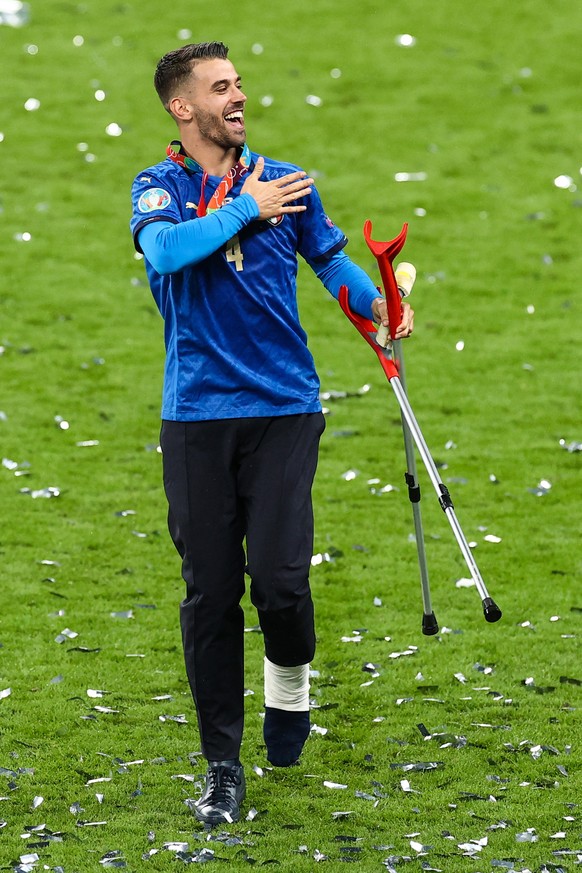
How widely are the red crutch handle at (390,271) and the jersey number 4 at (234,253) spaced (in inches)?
Result: 17.9

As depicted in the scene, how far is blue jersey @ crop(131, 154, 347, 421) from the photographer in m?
4.91

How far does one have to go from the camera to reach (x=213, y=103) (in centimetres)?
493

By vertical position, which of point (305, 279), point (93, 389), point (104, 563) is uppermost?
point (305, 279)

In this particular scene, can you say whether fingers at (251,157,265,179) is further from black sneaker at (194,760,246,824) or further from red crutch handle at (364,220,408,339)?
black sneaker at (194,760,246,824)

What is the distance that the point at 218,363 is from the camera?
16.2 feet

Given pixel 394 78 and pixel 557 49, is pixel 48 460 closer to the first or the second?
pixel 394 78

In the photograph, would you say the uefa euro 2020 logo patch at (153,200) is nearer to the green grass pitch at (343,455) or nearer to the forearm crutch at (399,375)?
the forearm crutch at (399,375)

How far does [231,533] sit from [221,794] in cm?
95

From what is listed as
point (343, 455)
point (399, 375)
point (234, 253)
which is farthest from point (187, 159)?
point (343, 455)

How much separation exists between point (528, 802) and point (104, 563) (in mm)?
3891

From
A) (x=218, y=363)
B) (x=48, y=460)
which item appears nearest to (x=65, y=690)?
(x=218, y=363)

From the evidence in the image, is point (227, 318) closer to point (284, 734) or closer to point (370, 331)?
point (370, 331)

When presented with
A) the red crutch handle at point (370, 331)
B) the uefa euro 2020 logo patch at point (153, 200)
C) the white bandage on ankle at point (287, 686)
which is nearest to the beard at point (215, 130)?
the uefa euro 2020 logo patch at point (153, 200)

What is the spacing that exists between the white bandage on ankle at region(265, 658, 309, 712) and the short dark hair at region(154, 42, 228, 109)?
84.6 inches
